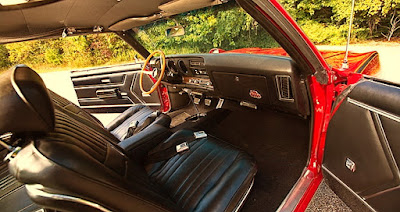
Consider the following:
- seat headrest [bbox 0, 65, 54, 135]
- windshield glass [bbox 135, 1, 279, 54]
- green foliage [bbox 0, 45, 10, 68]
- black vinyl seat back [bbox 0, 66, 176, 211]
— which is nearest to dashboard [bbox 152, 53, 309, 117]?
windshield glass [bbox 135, 1, 279, 54]

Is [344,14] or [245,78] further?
[344,14]

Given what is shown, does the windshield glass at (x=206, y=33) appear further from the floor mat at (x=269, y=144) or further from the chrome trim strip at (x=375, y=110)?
the chrome trim strip at (x=375, y=110)

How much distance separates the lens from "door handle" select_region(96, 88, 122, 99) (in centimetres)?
320

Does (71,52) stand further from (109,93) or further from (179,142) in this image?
(179,142)

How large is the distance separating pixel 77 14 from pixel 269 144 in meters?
2.21

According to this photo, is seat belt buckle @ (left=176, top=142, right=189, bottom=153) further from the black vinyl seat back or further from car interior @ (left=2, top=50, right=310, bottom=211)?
the black vinyl seat back

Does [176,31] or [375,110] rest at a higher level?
[176,31]

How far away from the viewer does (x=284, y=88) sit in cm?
177

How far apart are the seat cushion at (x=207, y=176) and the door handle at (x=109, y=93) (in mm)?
1944

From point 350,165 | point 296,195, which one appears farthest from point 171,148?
point 350,165

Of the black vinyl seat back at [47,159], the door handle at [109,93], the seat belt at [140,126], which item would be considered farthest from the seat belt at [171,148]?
the door handle at [109,93]

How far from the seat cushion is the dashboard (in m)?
0.65

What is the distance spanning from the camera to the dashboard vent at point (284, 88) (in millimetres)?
1655

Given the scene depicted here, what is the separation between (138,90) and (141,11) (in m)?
1.28
